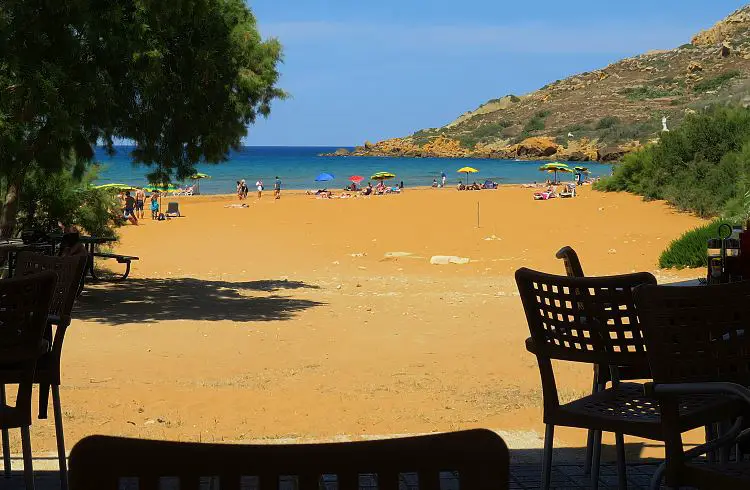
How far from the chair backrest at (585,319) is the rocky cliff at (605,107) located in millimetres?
89007

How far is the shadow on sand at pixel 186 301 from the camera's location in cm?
1186

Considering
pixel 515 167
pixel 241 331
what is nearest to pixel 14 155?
pixel 241 331

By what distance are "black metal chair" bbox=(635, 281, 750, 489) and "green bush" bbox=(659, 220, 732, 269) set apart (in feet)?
47.8

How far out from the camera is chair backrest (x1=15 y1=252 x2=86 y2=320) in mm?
3898

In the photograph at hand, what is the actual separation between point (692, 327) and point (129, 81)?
10.2 m

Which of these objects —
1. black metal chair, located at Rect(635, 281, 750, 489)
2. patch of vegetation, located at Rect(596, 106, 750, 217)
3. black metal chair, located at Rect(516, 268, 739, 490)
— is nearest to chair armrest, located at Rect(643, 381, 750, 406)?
black metal chair, located at Rect(635, 281, 750, 489)

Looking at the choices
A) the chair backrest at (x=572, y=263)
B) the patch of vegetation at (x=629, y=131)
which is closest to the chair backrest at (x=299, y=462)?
the chair backrest at (x=572, y=263)

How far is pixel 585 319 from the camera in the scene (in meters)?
3.38

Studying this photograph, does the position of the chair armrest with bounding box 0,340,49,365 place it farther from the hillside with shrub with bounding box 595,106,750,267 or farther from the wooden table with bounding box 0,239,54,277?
the hillside with shrub with bounding box 595,106,750,267

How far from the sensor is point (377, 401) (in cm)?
706

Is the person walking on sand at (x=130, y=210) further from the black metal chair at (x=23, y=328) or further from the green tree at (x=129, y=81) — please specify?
the black metal chair at (x=23, y=328)

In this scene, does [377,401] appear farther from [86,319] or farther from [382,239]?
[382,239]

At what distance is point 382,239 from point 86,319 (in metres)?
14.5

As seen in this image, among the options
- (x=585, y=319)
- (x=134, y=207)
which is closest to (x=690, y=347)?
(x=585, y=319)
